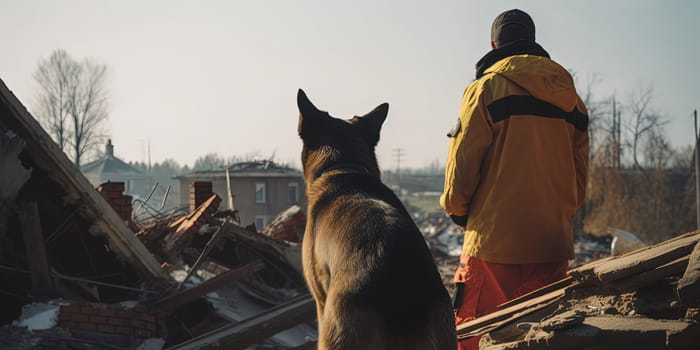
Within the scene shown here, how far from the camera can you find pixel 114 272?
7480mm

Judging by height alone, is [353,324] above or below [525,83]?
below

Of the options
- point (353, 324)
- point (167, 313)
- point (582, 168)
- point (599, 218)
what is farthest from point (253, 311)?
point (599, 218)

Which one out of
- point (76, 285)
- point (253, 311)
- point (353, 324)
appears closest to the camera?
point (353, 324)

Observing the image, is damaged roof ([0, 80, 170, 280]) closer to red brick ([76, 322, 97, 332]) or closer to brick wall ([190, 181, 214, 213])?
red brick ([76, 322, 97, 332])

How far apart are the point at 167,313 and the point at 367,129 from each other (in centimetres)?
433

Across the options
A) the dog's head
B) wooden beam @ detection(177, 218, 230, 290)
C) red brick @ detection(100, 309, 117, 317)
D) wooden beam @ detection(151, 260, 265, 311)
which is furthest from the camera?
wooden beam @ detection(177, 218, 230, 290)

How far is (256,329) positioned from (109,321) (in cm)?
205

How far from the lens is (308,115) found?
152 inches

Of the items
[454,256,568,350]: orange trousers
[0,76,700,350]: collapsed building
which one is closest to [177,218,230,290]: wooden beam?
[0,76,700,350]: collapsed building

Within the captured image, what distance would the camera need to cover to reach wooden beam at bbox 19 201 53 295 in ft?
21.4

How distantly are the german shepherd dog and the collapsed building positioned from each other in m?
0.77

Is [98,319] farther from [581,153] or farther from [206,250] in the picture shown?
[581,153]

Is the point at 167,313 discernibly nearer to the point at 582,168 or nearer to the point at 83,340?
the point at 83,340

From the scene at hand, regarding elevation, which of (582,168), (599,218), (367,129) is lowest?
(599,218)
